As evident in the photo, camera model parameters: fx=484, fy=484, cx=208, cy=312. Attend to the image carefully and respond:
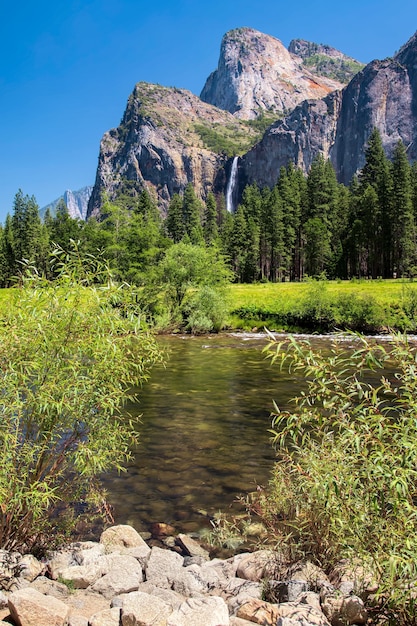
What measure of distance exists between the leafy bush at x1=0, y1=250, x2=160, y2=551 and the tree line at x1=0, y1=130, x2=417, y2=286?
4714cm

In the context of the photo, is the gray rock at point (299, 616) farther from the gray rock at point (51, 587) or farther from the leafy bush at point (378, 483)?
the gray rock at point (51, 587)

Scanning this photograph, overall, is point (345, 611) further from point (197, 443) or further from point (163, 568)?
point (197, 443)

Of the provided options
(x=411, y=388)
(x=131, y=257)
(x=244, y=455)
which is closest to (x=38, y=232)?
(x=131, y=257)

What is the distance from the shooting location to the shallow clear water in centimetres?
1005

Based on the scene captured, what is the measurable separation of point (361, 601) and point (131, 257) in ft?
143

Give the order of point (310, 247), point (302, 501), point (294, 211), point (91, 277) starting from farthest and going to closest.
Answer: point (294, 211), point (310, 247), point (91, 277), point (302, 501)

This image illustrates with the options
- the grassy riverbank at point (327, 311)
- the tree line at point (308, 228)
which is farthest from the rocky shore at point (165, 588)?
the tree line at point (308, 228)

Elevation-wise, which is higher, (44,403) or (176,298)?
(176,298)

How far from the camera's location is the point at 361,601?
17.6 feet

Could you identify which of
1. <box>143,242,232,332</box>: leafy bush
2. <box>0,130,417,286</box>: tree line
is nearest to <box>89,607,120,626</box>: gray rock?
<box>143,242,232,332</box>: leafy bush

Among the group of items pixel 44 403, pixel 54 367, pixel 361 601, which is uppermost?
pixel 54 367

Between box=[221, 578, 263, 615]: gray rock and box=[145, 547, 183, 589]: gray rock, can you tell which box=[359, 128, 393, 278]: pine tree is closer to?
box=[145, 547, 183, 589]: gray rock

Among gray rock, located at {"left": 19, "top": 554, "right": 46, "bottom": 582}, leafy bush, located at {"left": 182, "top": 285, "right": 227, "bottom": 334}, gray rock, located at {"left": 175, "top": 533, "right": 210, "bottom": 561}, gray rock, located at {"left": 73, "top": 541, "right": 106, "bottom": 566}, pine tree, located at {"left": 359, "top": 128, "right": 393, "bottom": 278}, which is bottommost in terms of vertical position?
gray rock, located at {"left": 175, "top": 533, "right": 210, "bottom": 561}

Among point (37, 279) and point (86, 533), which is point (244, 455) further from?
point (37, 279)
